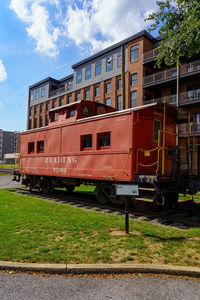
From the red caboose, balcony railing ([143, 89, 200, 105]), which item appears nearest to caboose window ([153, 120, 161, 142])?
the red caboose

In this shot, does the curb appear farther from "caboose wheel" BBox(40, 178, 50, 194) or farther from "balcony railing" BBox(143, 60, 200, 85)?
"balcony railing" BBox(143, 60, 200, 85)

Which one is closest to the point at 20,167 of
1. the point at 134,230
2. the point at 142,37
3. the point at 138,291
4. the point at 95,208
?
the point at 95,208

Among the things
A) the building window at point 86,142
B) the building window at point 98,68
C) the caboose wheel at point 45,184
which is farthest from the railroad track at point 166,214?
the building window at point 98,68

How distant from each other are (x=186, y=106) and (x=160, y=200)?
847 inches

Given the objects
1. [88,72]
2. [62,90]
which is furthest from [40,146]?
[62,90]

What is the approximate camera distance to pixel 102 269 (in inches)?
147

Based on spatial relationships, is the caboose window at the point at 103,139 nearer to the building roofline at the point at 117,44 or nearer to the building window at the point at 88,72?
the building roofline at the point at 117,44

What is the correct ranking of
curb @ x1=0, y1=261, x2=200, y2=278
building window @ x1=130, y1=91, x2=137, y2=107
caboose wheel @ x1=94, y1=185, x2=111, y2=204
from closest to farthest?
curb @ x1=0, y1=261, x2=200, y2=278, caboose wheel @ x1=94, y1=185, x2=111, y2=204, building window @ x1=130, y1=91, x2=137, y2=107

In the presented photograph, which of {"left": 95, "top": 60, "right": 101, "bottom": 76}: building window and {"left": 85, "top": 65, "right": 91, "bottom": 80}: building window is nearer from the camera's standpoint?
{"left": 95, "top": 60, "right": 101, "bottom": 76}: building window

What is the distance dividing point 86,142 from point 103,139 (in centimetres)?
108

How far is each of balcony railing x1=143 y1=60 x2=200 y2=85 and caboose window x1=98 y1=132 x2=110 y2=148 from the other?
2064 centimetres

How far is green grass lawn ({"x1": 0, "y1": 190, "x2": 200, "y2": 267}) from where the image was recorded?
4133mm

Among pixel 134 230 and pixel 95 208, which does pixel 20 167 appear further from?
pixel 134 230

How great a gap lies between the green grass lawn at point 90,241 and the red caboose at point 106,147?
82.3 inches
